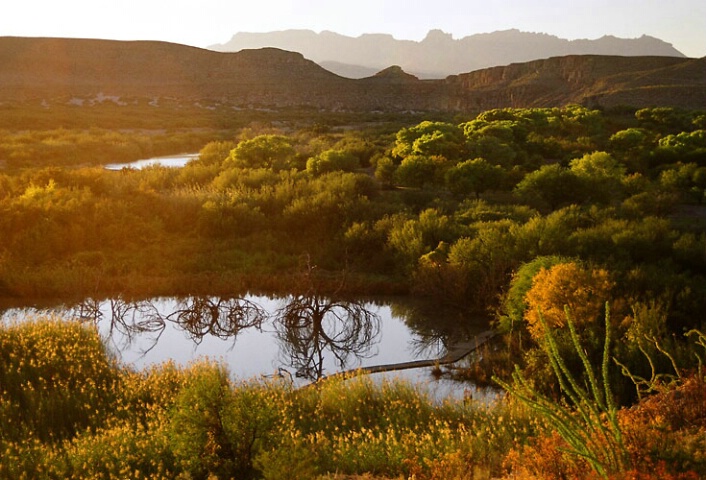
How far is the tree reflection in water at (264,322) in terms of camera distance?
44.7ft

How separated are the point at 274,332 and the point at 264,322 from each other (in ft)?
1.96

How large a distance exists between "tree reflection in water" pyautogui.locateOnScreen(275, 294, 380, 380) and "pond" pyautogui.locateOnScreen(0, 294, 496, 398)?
19mm

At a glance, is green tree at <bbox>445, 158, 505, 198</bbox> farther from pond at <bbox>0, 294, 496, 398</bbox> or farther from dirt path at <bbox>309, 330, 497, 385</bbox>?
dirt path at <bbox>309, 330, 497, 385</bbox>

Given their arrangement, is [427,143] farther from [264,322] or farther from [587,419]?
[587,419]

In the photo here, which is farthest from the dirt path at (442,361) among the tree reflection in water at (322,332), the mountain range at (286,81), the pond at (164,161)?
the mountain range at (286,81)

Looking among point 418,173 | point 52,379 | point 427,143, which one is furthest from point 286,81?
point 52,379

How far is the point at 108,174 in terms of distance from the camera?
24344mm

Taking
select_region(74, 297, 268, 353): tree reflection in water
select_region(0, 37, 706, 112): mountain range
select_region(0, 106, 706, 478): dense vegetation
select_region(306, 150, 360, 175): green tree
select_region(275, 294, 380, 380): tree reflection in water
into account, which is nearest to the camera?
select_region(0, 106, 706, 478): dense vegetation

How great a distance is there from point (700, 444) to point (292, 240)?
15530mm

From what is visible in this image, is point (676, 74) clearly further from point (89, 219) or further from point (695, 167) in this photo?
point (89, 219)

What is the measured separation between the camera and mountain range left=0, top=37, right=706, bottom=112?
92.9 m

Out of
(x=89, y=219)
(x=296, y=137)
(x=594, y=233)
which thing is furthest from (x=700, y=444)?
(x=296, y=137)

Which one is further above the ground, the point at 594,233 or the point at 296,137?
the point at 296,137

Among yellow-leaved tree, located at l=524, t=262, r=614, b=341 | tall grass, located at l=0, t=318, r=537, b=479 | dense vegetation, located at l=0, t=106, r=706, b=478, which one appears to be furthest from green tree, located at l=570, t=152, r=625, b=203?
tall grass, located at l=0, t=318, r=537, b=479
